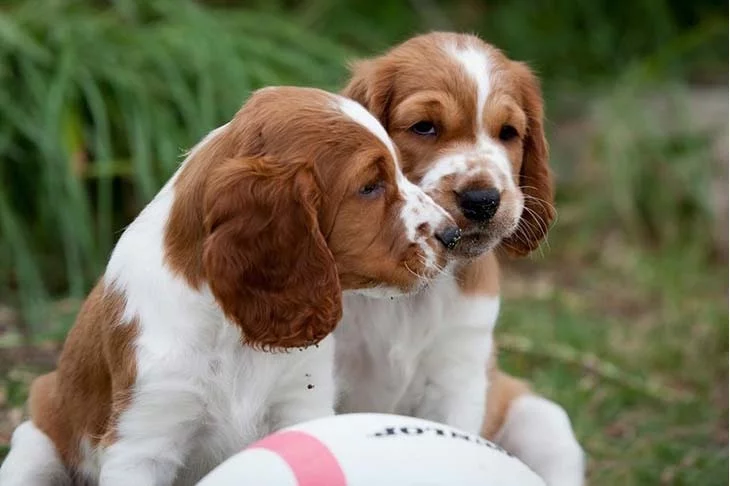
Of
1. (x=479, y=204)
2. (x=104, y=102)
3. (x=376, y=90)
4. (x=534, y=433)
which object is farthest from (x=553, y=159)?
(x=479, y=204)

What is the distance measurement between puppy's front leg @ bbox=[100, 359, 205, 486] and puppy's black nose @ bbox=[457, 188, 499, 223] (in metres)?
1.20

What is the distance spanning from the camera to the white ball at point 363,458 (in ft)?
13.9

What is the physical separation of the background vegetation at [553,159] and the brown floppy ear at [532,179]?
156cm

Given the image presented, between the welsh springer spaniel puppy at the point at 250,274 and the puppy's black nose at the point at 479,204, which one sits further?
the puppy's black nose at the point at 479,204

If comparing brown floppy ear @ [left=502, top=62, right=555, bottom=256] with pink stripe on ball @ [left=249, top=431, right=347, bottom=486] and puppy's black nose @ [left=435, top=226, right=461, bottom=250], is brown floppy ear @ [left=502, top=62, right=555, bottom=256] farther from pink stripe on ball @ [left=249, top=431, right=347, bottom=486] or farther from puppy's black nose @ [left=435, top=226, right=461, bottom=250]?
pink stripe on ball @ [left=249, top=431, right=347, bottom=486]

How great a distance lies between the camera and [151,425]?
4.73 metres

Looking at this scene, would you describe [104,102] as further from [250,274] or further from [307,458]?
[307,458]

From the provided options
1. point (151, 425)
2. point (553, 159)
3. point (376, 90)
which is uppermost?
point (376, 90)

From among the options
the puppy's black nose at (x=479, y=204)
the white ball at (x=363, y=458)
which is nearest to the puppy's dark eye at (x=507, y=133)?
the puppy's black nose at (x=479, y=204)

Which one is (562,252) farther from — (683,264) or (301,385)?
(301,385)

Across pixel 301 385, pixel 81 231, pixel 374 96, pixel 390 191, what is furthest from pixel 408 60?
pixel 81 231

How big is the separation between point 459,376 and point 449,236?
990mm

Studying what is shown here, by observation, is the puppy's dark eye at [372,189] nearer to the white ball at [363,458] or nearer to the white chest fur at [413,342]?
the white ball at [363,458]

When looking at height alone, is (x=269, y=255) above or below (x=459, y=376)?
above
